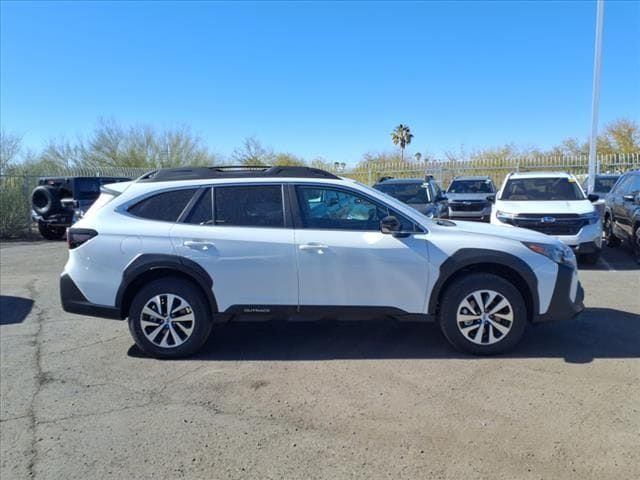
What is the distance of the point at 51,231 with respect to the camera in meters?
15.5

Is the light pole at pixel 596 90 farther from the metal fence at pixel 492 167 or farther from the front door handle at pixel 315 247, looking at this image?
the front door handle at pixel 315 247

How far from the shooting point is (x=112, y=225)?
4730 mm

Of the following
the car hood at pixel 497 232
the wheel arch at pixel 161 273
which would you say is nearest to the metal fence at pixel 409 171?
the wheel arch at pixel 161 273

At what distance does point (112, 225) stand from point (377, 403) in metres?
2.99

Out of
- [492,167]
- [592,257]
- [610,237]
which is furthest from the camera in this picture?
[492,167]

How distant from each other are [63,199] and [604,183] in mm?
17100

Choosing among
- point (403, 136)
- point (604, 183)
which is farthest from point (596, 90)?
point (403, 136)

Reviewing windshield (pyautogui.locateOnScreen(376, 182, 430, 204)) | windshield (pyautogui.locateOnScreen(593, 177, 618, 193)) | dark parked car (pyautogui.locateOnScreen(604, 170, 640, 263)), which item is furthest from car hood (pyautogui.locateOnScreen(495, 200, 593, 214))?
windshield (pyautogui.locateOnScreen(593, 177, 618, 193))

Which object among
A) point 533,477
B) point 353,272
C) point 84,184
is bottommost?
point 533,477

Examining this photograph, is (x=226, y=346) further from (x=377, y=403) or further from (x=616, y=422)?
(x=616, y=422)

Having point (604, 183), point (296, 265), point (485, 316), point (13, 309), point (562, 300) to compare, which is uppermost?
point (604, 183)

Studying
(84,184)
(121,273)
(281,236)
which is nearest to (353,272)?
(281,236)

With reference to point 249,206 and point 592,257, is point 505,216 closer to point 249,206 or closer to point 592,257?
point 592,257

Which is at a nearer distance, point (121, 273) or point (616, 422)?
point (616, 422)
